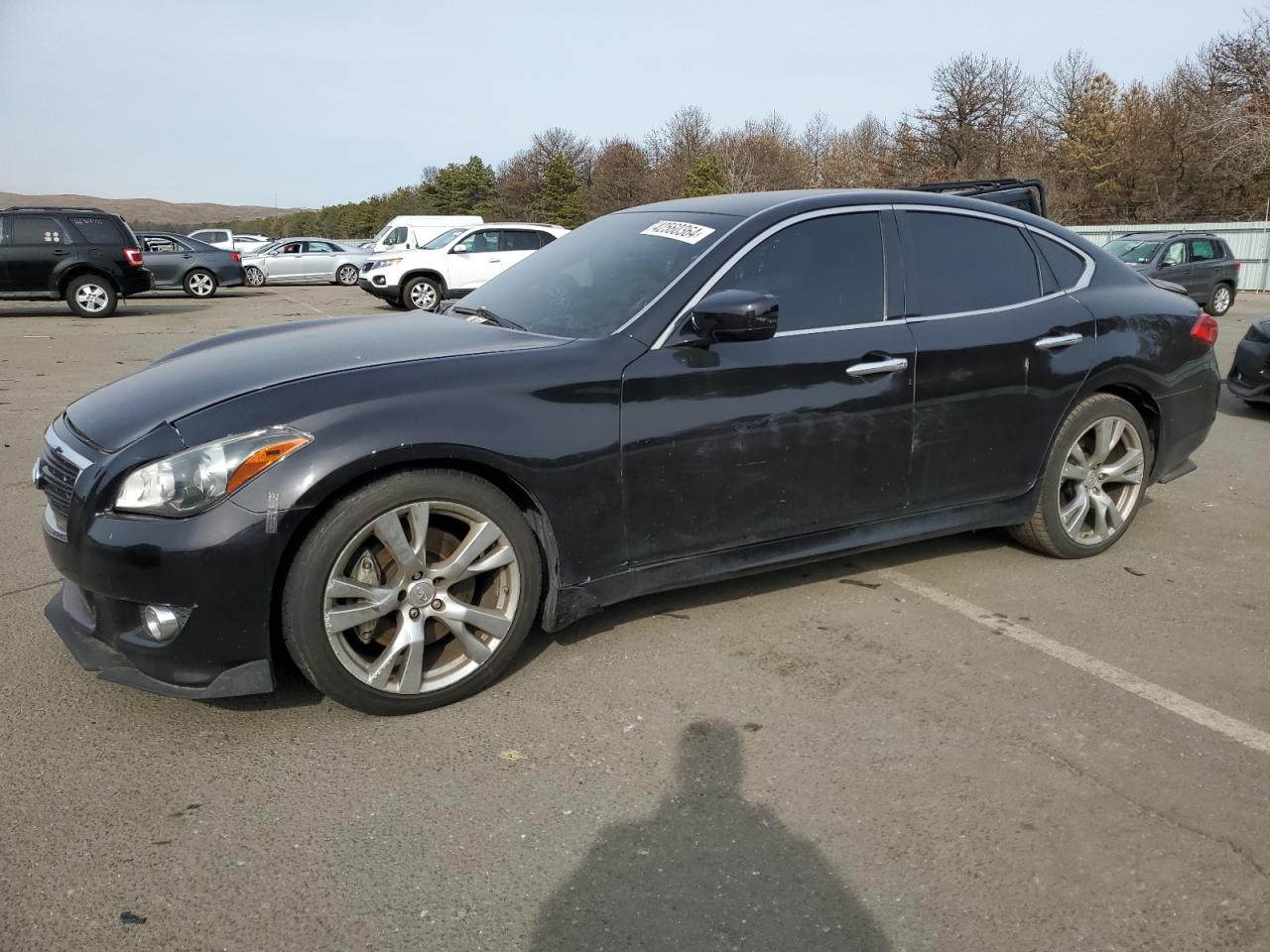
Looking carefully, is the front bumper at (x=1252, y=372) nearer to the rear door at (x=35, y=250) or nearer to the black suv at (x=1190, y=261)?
the black suv at (x=1190, y=261)

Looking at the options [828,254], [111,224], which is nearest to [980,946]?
[828,254]

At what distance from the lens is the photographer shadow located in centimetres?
226

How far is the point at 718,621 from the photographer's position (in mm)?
4027

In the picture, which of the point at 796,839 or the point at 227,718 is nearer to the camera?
the point at 796,839

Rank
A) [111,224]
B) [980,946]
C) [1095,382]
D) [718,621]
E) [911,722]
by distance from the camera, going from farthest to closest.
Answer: [111,224] → [1095,382] → [718,621] → [911,722] → [980,946]

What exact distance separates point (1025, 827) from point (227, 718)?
2.39m

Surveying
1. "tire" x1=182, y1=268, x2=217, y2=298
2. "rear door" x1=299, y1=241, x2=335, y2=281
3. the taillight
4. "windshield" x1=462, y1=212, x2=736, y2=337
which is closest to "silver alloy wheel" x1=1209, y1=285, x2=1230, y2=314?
the taillight

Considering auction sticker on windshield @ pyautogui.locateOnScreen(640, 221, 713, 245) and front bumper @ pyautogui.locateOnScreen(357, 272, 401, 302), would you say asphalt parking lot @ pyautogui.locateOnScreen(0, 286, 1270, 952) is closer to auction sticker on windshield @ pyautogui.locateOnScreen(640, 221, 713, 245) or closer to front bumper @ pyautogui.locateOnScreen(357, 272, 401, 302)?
auction sticker on windshield @ pyautogui.locateOnScreen(640, 221, 713, 245)

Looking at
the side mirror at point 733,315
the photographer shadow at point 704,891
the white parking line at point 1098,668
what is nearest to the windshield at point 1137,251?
the white parking line at point 1098,668

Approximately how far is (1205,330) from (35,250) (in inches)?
738

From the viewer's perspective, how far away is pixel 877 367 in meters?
3.95

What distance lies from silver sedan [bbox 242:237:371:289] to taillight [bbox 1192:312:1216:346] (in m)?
29.0

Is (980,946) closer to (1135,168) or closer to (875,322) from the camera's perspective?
(875,322)

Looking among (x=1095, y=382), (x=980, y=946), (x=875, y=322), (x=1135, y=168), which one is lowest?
(x=980, y=946)
